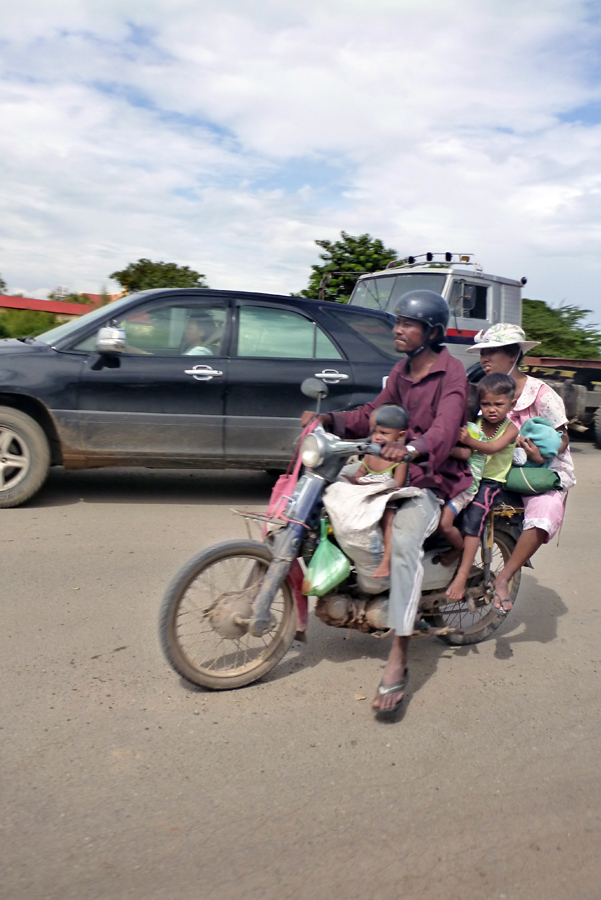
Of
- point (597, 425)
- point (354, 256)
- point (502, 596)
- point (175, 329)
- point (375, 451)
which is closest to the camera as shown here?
point (375, 451)

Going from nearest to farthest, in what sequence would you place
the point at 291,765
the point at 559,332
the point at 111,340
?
the point at 291,765 → the point at 111,340 → the point at 559,332

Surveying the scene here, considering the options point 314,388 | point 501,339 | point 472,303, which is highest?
point 472,303

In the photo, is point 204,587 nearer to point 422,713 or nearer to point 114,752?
point 114,752

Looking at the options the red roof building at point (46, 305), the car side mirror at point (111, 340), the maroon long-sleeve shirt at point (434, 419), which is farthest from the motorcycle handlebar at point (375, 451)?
the red roof building at point (46, 305)

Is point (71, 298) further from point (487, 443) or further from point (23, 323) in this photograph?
point (487, 443)

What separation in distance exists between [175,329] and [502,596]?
3845 millimetres

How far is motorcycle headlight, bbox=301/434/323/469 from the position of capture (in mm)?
3234

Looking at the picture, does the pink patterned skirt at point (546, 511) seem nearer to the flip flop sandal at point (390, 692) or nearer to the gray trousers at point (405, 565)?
the gray trousers at point (405, 565)

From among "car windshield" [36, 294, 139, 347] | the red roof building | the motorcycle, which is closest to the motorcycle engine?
the motorcycle

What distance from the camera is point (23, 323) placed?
19.5m

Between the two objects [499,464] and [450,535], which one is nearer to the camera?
[450,535]

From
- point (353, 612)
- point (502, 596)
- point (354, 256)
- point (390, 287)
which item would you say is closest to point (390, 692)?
point (353, 612)

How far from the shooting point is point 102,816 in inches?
98.0

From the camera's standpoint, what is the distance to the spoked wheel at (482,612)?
158 inches
